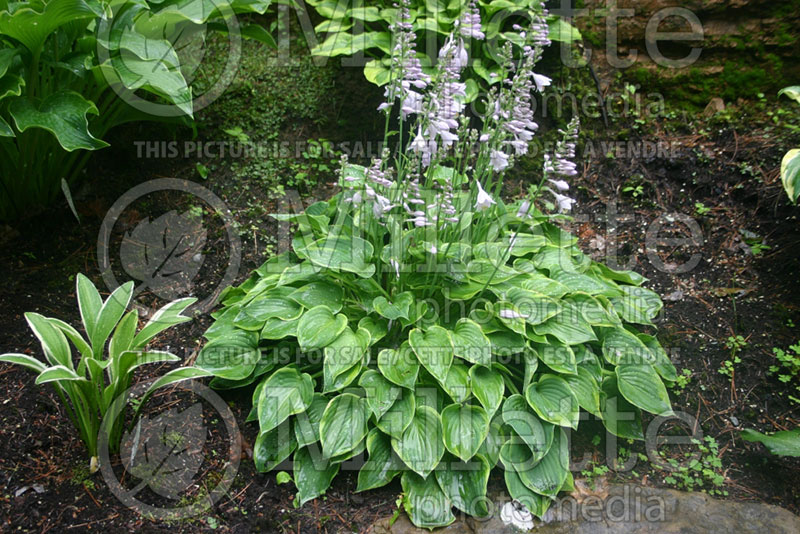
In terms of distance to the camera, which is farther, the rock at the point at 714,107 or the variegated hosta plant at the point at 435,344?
the rock at the point at 714,107

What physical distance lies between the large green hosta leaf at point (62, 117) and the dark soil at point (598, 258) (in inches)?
37.3

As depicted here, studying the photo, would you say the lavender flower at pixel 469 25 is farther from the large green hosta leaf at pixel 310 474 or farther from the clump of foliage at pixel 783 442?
the clump of foliage at pixel 783 442

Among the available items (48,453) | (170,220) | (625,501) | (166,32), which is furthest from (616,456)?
(166,32)

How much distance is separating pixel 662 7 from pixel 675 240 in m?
1.97

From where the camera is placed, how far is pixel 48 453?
2521 mm

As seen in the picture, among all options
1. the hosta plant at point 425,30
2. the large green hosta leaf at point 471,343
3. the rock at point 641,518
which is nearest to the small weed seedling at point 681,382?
the rock at point 641,518

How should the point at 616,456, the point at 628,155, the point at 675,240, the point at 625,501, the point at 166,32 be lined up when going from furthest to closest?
the point at 628,155 → the point at 675,240 → the point at 166,32 → the point at 616,456 → the point at 625,501

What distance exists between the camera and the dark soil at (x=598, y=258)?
98.6 inches

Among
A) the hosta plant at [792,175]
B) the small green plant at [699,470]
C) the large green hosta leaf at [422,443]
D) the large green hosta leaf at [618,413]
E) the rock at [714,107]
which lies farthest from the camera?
→ the rock at [714,107]

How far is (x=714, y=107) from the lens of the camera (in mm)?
4582

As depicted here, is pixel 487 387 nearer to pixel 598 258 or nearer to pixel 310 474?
pixel 310 474

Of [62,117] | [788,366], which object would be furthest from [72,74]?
[788,366]

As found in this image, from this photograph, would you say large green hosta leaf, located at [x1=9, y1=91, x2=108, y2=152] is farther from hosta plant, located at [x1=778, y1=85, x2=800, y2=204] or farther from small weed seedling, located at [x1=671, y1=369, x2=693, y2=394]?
hosta plant, located at [x1=778, y1=85, x2=800, y2=204]

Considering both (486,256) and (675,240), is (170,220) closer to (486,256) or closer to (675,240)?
(486,256)
